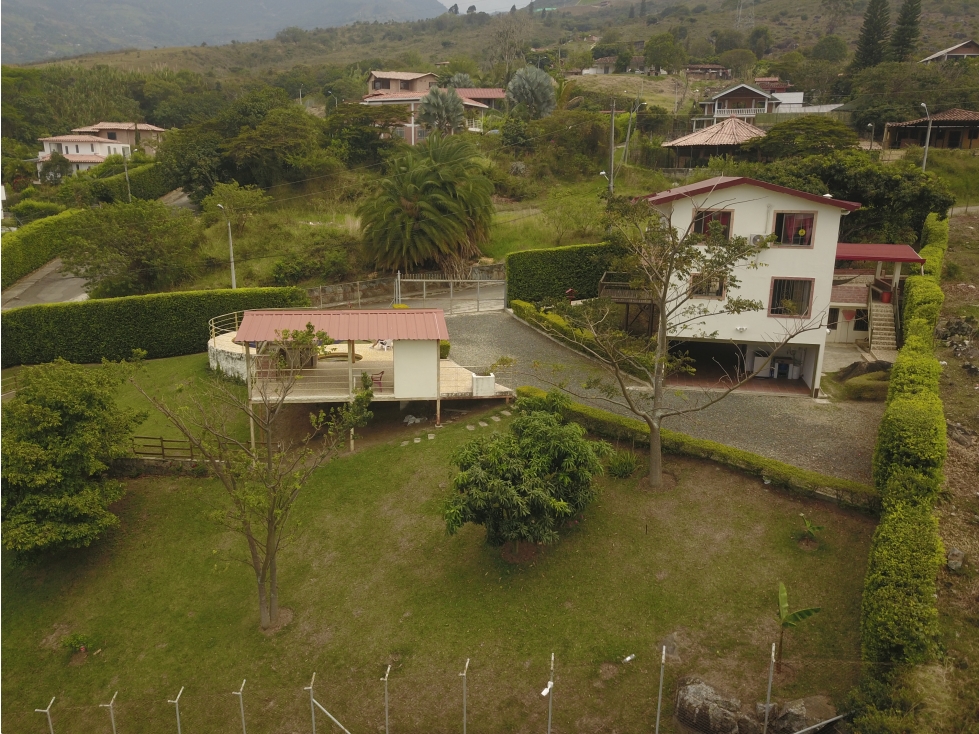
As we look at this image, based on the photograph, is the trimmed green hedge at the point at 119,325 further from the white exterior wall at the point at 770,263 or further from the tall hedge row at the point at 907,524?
the tall hedge row at the point at 907,524

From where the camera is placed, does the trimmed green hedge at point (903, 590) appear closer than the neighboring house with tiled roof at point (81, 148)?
Yes

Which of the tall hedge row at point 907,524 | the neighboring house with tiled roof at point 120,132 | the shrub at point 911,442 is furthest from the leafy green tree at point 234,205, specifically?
the neighboring house with tiled roof at point 120,132

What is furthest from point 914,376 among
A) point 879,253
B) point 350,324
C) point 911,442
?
point 350,324

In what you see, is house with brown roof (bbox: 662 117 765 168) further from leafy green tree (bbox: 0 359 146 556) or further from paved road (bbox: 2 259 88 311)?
leafy green tree (bbox: 0 359 146 556)

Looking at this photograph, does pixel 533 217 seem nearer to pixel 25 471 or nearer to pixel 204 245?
pixel 204 245

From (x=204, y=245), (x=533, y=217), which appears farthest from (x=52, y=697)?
(x=533, y=217)

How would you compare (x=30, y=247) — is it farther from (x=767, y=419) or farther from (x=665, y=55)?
(x=665, y=55)
